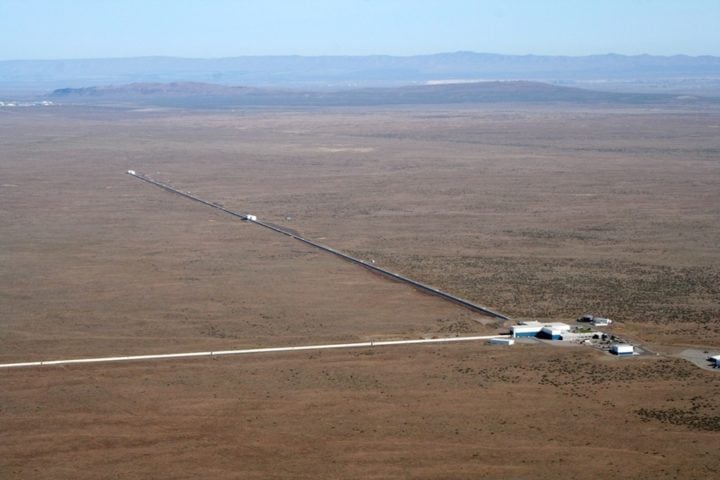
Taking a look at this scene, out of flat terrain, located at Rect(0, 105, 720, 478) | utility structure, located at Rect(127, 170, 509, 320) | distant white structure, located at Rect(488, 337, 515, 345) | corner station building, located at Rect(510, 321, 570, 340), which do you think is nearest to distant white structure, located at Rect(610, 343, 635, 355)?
flat terrain, located at Rect(0, 105, 720, 478)

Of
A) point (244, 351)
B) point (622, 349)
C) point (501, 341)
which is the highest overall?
point (622, 349)

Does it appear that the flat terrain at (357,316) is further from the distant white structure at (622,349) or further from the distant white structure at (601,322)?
the distant white structure at (601,322)

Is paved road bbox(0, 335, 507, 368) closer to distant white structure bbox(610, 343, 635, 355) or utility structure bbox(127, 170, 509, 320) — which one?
distant white structure bbox(610, 343, 635, 355)

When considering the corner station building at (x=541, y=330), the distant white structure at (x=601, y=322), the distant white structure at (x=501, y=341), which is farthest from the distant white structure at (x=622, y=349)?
the distant white structure at (x=601, y=322)

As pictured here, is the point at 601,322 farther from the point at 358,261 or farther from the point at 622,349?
the point at 358,261

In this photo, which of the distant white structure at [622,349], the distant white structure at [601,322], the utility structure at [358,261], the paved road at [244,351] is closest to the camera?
the paved road at [244,351]

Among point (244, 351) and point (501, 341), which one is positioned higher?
point (501, 341)

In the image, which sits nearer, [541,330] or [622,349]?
[622,349]

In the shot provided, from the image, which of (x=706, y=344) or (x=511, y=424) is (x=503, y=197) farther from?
(x=511, y=424)

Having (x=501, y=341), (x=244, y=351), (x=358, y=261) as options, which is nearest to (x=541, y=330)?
(x=501, y=341)
